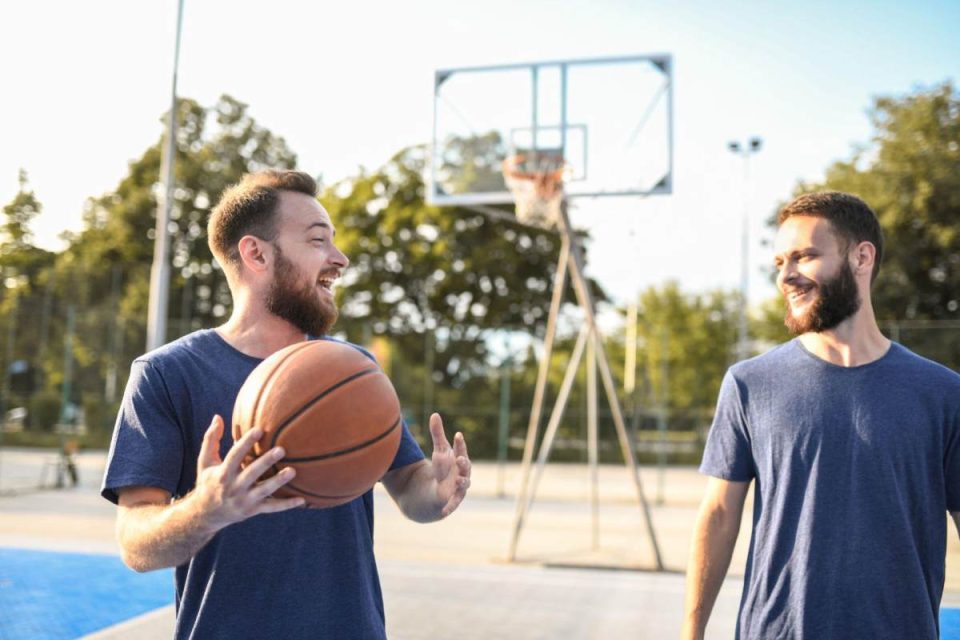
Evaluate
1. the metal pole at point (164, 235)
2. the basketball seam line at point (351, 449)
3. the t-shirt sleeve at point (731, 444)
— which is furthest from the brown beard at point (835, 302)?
the metal pole at point (164, 235)

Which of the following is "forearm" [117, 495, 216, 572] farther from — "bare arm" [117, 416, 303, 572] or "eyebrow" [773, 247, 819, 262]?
"eyebrow" [773, 247, 819, 262]

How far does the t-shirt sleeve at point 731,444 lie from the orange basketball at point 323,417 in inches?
39.4

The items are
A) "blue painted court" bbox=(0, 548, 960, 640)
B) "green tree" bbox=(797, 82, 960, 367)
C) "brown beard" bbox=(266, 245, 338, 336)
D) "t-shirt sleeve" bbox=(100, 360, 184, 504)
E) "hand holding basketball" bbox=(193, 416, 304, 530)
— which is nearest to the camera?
"hand holding basketball" bbox=(193, 416, 304, 530)

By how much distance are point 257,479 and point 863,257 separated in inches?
67.7

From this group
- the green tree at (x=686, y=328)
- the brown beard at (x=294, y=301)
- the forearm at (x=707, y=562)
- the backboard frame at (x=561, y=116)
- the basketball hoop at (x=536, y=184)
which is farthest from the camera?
the green tree at (x=686, y=328)

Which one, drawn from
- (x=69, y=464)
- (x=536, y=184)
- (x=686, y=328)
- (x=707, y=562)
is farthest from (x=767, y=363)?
(x=686, y=328)

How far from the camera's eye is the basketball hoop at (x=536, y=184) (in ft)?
29.8

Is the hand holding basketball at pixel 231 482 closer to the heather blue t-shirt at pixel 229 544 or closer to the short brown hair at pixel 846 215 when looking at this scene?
the heather blue t-shirt at pixel 229 544

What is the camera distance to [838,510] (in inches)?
89.9

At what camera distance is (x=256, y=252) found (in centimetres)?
215

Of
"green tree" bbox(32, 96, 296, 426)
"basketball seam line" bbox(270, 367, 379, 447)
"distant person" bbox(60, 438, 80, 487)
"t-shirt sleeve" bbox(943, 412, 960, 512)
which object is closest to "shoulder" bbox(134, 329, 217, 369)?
"basketball seam line" bbox(270, 367, 379, 447)

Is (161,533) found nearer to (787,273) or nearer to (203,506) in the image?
(203,506)

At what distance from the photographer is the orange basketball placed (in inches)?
69.1

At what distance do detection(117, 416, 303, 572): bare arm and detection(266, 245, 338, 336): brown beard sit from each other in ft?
1.61
